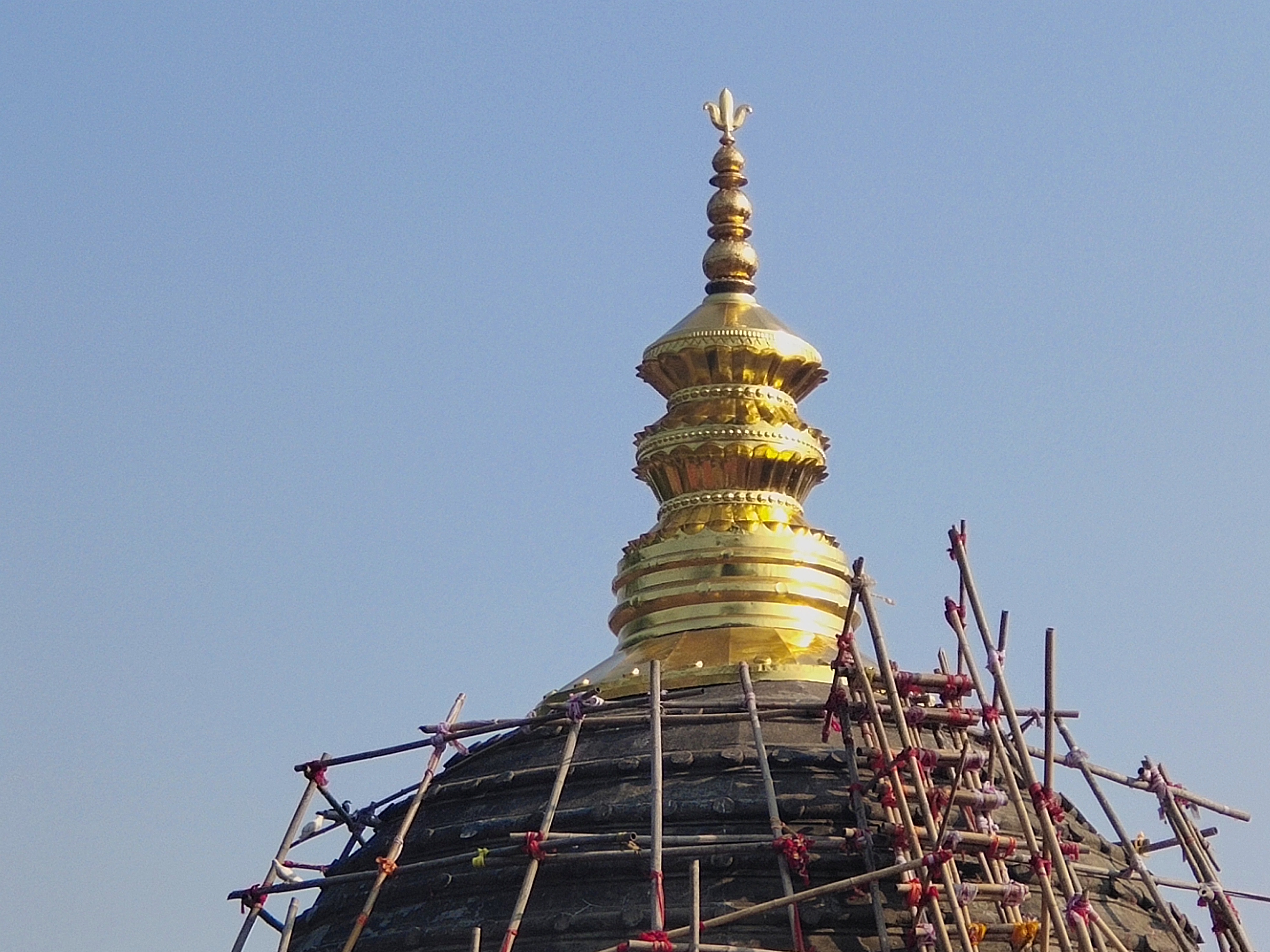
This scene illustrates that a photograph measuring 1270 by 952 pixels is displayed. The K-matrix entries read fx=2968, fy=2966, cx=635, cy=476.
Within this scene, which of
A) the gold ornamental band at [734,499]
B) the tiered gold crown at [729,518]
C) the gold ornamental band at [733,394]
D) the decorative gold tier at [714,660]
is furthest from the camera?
the gold ornamental band at [733,394]

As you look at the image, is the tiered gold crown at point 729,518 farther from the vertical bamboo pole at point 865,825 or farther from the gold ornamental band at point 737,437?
the vertical bamboo pole at point 865,825

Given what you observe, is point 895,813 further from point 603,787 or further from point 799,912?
point 603,787

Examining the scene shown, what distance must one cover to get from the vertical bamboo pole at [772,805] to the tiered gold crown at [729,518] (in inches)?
65.6

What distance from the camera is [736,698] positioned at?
1289 inches

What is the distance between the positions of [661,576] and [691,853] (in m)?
7.69

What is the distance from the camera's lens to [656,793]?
29.2 m

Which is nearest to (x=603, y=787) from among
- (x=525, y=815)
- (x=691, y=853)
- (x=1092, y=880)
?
(x=525, y=815)

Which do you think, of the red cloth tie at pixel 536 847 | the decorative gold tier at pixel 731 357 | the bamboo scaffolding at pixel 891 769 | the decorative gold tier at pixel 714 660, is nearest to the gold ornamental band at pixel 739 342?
the decorative gold tier at pixel 731 357

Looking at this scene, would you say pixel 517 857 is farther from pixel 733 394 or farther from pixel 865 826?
pixel 733 394

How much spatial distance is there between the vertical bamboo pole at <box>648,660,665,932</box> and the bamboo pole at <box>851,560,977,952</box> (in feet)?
7.90

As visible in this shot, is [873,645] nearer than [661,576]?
Yes

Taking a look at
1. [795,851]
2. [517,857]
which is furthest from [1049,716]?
[517,857]

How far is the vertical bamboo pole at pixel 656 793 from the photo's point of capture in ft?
92.5

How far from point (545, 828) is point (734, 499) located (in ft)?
25.5
